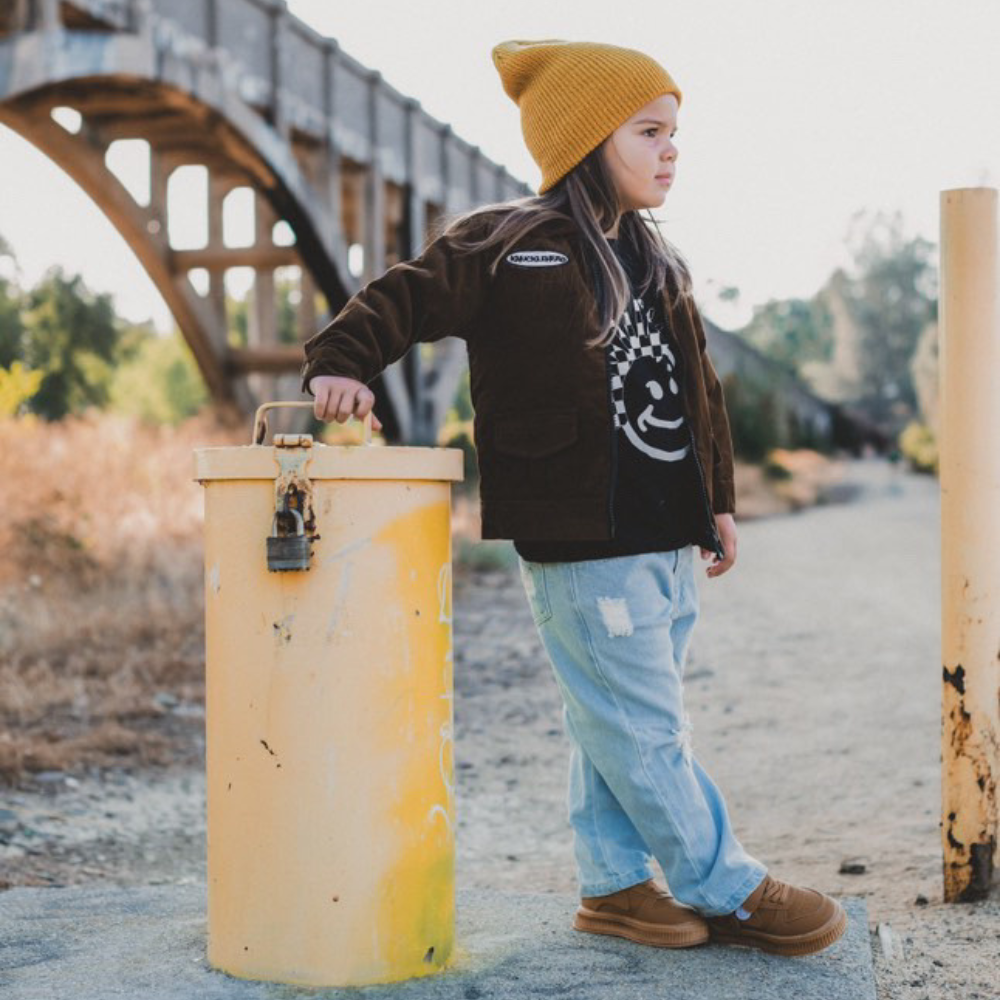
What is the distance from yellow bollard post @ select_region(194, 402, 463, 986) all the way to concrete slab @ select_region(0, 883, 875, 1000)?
0.09 metres

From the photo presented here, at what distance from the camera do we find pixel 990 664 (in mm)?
2982

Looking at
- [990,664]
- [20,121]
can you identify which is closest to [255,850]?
[990,664]

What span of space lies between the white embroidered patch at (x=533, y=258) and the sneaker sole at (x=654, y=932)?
117cm

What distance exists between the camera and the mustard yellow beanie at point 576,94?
8.32ft

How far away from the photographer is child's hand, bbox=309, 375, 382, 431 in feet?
7.29

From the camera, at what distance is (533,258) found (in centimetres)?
245

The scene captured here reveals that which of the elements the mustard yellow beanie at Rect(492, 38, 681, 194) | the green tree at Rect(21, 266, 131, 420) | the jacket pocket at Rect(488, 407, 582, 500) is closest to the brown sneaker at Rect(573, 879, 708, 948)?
the jacket pocket at Rect(488, 407, 582, 500)

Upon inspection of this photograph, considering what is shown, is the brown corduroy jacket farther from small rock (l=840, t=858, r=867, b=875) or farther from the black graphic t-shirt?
small rock (l=840, t=858, r=867, b=875)

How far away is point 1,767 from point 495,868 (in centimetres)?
173

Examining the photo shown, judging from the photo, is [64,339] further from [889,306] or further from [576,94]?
[889,306]

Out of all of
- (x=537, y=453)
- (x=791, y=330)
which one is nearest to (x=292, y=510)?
(x=537, y=453)

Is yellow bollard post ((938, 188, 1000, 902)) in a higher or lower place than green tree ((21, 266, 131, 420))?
lower

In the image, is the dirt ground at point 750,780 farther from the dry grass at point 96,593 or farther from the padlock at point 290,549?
the padlock at point 290,549

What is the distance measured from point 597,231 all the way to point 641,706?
83 centimetres
